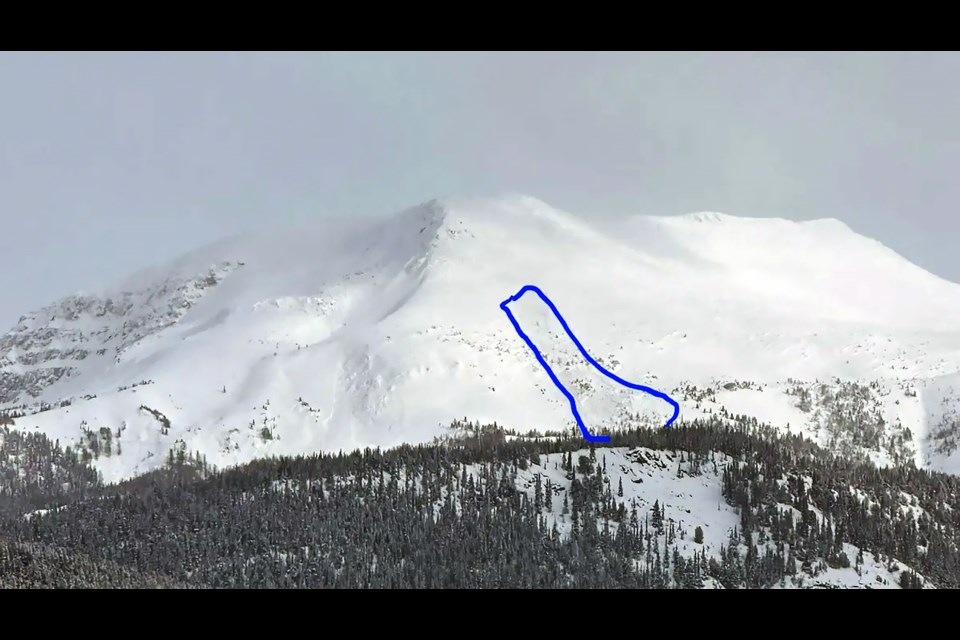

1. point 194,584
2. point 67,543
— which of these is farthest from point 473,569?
point 67,543

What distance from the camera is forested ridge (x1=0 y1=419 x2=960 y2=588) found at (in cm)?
12900

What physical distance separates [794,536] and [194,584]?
313 feet

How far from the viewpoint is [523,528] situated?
140 m

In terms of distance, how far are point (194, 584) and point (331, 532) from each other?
78.7ft

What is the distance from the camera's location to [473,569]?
134500mm

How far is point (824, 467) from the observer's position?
172125mm

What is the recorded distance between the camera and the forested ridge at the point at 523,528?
129 metres

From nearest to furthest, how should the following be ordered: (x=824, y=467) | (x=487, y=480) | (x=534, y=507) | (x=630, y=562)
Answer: (x=630, y=562) < (x=534, y=507) < (x=487, y=480) < (x=824, y=467)
